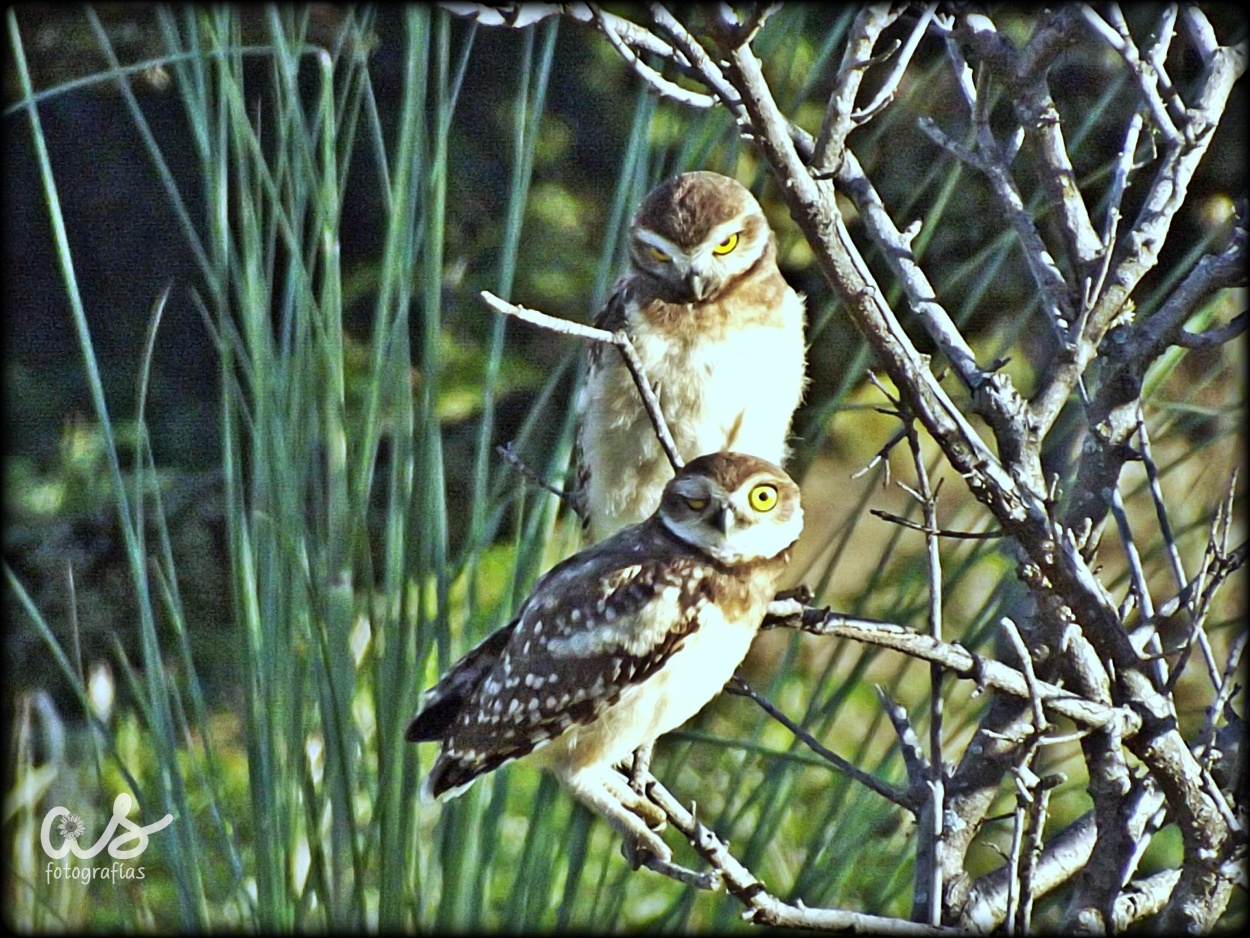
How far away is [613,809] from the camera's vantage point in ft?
6.27

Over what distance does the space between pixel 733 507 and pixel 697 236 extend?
0.61 metres

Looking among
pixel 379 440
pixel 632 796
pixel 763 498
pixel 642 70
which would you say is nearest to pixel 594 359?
pixel 379 440

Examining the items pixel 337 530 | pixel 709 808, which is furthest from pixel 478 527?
pixel 709 808

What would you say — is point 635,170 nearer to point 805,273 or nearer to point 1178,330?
point 1178,330

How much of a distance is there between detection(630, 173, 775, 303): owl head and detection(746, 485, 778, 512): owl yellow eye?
537mm

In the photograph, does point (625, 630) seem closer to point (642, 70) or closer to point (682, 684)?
point (682, 684)

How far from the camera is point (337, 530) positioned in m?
1.87

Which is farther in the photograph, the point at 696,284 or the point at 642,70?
the point at 696,284

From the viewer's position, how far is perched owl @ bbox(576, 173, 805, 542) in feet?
7.56

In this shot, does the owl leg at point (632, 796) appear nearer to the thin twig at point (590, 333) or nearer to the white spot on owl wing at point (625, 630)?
the white spot on owl wing at point (625, 630)

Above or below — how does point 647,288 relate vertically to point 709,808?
above

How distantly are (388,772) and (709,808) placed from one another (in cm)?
193

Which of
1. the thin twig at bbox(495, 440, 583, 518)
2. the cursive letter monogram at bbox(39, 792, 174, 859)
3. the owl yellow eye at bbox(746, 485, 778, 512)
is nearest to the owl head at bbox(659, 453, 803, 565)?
the owl yellow eye at bbox(746, 485, 778, 512)

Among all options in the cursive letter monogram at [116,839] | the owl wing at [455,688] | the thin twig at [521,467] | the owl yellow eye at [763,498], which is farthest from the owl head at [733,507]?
the cursive letter monogram at [116,839]
